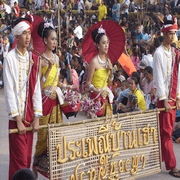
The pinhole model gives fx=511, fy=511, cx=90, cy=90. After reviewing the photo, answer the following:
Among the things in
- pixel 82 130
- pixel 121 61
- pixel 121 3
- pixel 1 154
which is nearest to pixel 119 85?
pixel 121 61

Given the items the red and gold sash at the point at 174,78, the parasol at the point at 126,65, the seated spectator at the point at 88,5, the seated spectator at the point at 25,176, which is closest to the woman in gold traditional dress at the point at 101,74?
the red and gold sash at the point at 174,78

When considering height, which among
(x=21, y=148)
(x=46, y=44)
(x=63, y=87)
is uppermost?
(x=46, y=44)

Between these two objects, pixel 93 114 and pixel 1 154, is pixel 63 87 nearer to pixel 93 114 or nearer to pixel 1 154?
pixel 93 114

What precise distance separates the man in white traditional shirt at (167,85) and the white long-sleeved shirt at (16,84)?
1.64 metres

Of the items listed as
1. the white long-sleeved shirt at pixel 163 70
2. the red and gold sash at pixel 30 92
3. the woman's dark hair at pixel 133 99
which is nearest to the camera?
the red and gold sash at pixel 30 92

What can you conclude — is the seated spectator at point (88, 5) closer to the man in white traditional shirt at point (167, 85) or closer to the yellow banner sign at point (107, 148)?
the man in white traditional shirt at point (167, 85)

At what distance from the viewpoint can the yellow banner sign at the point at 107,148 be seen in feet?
15.5

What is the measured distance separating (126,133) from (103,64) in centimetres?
103

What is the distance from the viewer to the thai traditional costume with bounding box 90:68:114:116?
5.93 m

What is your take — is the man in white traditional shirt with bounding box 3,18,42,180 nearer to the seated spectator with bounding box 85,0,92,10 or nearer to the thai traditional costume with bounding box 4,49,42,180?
the thai traditional costume with bounding box 4,49,42,180

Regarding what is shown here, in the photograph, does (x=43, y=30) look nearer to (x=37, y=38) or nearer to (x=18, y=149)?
(x=37, y=38)

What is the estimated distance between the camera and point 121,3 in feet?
67.5

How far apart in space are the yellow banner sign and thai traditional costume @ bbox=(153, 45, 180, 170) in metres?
0.31

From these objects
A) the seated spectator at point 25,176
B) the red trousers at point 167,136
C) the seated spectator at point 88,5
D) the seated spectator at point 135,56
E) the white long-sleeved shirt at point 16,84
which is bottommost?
the red trousers at point 167,136
